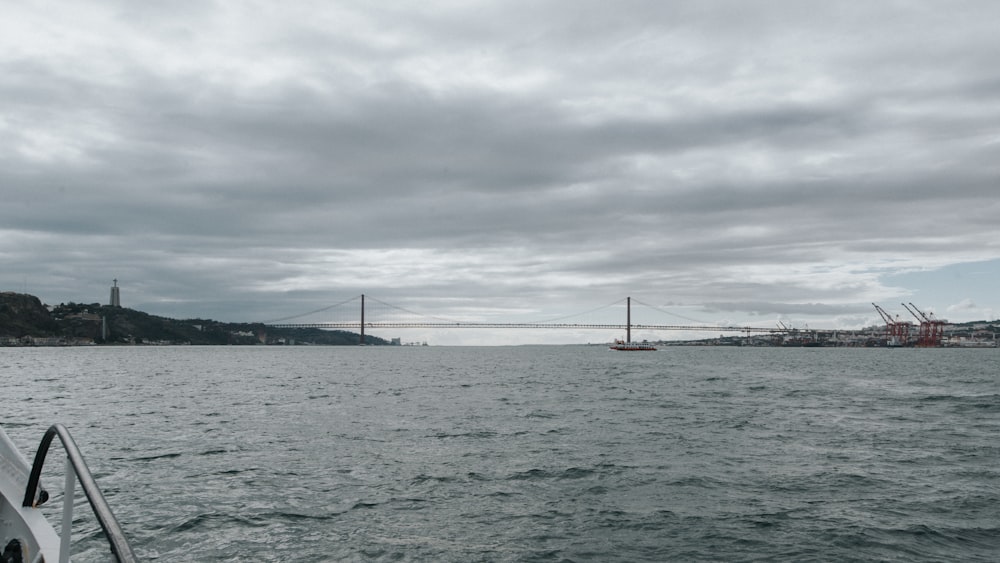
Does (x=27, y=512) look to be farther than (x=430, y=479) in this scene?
No

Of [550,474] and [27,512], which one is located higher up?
[27,512]

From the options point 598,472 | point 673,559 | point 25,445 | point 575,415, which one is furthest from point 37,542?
point 575,415

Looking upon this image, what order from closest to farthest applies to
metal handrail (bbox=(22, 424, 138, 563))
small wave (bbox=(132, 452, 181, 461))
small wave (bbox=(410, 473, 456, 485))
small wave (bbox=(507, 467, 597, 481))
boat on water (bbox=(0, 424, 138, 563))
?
metal handrail (bbox=(22, 424, 138, 563))
boat on water (bbox=(0, 424, 138, 563))
small wave (bbox=(410, 473, 456, 485))
small wave (bbox=(507, 467, 597, 481))
small wave (bbox=(132, 452, 181, 461))

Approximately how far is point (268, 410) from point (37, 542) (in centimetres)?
2861

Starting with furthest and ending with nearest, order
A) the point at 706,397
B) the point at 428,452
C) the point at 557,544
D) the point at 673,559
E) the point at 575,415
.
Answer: the point at 706,397 → the point at 575,415 → the point at 428,452 → the point at 557,544 → the point at 673,559

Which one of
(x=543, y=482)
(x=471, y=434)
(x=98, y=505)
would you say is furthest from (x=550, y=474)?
(x=98, y=505)

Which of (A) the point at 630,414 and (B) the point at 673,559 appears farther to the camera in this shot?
(A) the point at 630,414

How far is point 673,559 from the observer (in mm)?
10320

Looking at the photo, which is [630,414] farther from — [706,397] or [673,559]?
[673,559]

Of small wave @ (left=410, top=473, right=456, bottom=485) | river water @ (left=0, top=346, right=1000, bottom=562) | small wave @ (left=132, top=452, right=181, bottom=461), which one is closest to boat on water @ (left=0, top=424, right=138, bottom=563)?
river water @ (left=0, top=346, right=1000, bottom=562)

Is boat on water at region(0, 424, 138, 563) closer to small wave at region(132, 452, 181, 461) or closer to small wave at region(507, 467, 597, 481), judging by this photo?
small wave at region(507, 467, 597, 481)

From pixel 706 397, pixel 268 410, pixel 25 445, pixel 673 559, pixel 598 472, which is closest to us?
pixel 673 559

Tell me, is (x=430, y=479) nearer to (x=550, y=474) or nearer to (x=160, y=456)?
(x=550, y=474)

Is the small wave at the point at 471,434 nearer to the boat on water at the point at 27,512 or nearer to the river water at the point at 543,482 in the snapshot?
the river water at the point at 543,482
